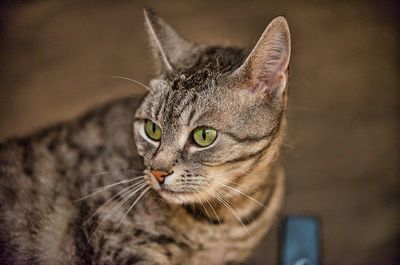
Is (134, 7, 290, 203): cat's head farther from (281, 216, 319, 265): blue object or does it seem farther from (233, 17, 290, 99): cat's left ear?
(281, 216, 319, 265): blue object

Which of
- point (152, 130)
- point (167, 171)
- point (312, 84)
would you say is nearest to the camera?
point (167, 171)

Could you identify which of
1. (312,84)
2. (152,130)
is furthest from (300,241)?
(152,130)

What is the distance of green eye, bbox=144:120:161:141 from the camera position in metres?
1.30

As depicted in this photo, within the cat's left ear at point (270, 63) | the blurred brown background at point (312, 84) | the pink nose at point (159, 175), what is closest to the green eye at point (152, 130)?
the pink nose at point (159, 175)

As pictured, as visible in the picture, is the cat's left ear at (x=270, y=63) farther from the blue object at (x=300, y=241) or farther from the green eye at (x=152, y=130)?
the blue object at (x=300, y=241)

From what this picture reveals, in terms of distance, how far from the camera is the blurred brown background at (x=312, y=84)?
72.0 inches

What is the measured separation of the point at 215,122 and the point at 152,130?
0.55ft

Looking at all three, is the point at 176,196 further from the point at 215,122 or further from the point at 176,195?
the point at 215,122

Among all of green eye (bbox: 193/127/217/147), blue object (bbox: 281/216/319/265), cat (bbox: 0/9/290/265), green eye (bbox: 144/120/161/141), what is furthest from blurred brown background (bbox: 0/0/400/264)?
green eye (bbox: 193/127/217/147)

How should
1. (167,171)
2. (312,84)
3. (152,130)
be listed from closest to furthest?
(167,171), (152,130), (312,84)

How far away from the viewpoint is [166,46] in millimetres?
1398

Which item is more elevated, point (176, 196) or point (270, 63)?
point (270, 63)

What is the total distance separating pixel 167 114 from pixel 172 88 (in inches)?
2.7

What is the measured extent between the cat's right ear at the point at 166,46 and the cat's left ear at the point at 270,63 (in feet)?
0.64
